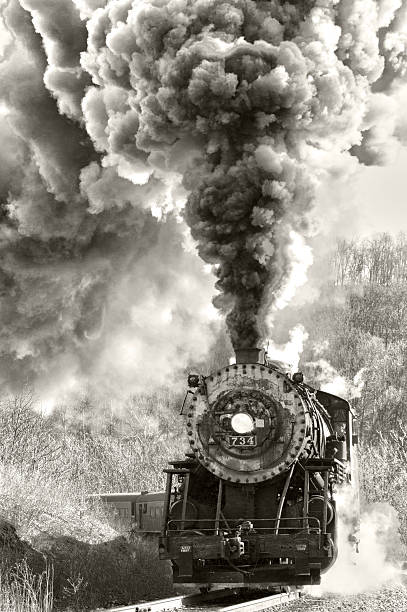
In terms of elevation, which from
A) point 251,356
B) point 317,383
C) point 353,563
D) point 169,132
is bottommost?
point 353,563

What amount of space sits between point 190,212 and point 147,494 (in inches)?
377

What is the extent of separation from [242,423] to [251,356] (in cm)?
110

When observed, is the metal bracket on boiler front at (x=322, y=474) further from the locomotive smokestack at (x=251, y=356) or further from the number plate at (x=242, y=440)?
the locomotive smokestack at (x=251, y=356)

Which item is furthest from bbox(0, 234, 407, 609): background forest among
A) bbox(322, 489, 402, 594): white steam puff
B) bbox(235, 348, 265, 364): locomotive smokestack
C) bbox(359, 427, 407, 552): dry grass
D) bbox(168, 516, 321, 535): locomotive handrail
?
bbox(168, 516, 321, 535): locomotive handrail

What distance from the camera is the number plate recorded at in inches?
429

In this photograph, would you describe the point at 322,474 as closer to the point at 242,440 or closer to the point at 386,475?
the point at 242,440

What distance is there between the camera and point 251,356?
38.1ft

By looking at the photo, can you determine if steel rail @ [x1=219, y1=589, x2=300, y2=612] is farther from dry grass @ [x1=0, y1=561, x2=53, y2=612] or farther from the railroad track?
dry grass @ [x1=0, y1=561, x2=53, y2=612]

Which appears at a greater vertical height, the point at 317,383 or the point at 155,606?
the point at 317,383

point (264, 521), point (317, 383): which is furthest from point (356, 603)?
point (317, 383)

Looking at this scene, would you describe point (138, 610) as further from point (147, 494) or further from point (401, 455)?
point (401, 455)

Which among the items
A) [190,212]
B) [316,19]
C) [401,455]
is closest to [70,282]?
[190,212]

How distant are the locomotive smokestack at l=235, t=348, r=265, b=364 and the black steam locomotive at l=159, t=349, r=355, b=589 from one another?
0.01 meters

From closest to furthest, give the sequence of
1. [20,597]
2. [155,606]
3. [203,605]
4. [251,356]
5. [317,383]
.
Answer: [155,606] < [20,597] < [203,605] < [251,356] < [317,383]
